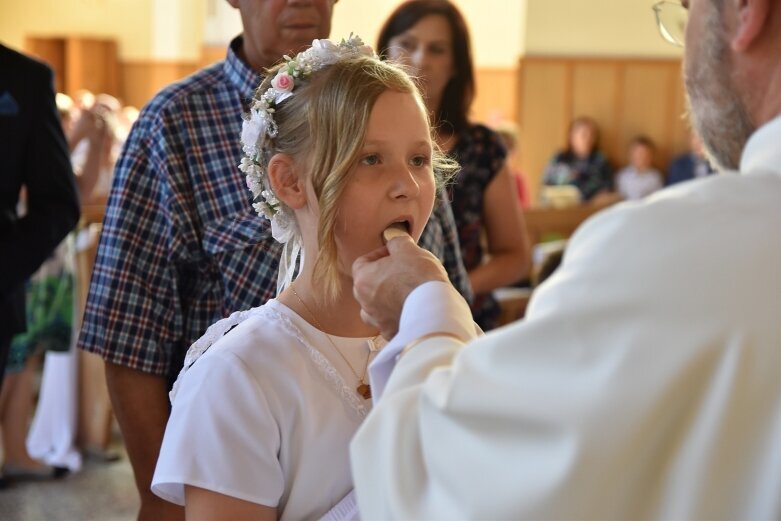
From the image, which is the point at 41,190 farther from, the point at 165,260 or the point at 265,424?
the point at 265,424

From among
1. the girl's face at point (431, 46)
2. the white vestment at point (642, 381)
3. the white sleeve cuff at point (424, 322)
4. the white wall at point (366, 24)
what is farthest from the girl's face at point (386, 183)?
the white wall at point (366, 24)

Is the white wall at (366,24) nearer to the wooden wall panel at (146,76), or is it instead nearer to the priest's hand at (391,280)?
the wooden wall panel at (146,76)

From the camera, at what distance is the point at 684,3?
1686mm

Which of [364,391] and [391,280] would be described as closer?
[391,280]

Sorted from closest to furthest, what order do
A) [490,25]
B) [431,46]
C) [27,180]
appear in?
1. [27,180]
2. [431,46]
3. [490,25]

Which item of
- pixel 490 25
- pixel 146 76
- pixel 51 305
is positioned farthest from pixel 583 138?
pixel 146 76

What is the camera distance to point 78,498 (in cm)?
552

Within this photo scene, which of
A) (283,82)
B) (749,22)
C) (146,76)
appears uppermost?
(749,22)

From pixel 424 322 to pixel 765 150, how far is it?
51 cm

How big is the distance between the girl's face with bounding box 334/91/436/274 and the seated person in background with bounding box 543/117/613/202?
10.5 metres

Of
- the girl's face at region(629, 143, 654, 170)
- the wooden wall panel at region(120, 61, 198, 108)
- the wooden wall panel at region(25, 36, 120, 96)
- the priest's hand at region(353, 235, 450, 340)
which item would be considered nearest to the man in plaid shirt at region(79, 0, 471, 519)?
the priest's hand at region(353, 235, 450, 340)

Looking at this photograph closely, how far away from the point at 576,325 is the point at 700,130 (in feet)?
1.47

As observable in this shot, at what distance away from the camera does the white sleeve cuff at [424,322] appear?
5.21ft

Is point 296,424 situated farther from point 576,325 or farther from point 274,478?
point 576,325
